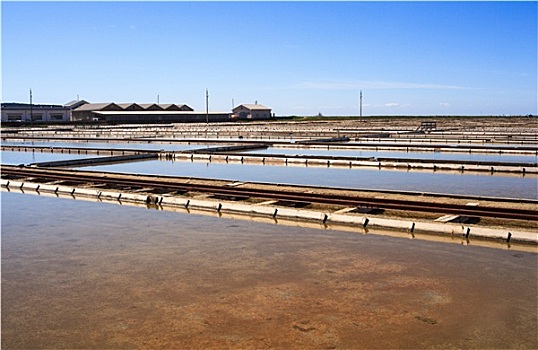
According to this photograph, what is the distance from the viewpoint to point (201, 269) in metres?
8.38

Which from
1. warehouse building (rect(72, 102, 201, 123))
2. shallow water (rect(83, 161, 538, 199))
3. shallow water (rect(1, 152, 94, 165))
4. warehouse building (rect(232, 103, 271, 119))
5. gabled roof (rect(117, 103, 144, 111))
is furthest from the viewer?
warehouse building (rect(232, 103, 271, 119))

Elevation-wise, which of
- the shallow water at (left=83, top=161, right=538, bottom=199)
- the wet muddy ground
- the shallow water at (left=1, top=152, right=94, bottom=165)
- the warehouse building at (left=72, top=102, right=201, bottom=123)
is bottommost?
the wet muddy ground

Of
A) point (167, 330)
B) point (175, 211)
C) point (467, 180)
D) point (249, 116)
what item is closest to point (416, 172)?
point (467, 180)

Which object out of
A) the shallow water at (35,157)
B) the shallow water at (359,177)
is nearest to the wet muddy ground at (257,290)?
the shallow water at (359,177)

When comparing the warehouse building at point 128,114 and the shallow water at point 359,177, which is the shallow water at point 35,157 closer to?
the shallow water at point 359,177

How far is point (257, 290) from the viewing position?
24.4ft

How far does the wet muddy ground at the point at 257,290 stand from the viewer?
5.96 metres

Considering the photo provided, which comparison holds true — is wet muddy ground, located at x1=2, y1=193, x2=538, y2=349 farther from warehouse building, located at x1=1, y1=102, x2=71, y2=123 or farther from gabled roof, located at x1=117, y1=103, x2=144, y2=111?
gabled roof, located at x1=117, y1=103, x2=144, y2=111

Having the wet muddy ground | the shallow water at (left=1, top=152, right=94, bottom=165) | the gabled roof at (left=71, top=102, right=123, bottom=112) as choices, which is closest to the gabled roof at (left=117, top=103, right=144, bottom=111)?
the gabled roof at (left=71, top=102, right=123, bottom=112)

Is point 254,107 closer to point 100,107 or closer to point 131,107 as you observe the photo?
point 131,107

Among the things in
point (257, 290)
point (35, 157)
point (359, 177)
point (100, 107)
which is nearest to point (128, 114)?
point (100, 107)

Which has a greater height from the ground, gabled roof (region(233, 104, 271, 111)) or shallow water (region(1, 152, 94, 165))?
gabled roof (region(233, 104, 271, 111))

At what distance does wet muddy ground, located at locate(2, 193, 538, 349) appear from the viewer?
5965 millimetres

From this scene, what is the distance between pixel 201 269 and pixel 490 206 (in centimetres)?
730
